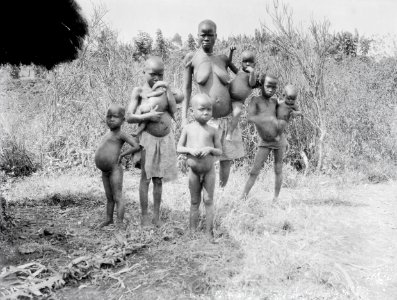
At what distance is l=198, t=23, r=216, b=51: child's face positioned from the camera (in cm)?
434

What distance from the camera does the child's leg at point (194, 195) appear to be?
375cm

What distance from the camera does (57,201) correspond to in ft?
18.1

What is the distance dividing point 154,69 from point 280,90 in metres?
4.20

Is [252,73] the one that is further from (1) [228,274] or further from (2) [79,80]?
(2) [79,80]

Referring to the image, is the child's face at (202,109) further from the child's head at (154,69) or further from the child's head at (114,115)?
the child's head at (114,115)

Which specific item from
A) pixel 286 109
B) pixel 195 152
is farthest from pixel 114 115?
pixel 286 109

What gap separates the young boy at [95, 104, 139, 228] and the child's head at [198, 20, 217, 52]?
1.13 metres

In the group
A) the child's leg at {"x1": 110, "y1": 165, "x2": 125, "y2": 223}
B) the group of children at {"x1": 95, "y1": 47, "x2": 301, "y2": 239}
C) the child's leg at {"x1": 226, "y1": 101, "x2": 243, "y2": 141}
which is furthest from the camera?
the child's leg at {"x1": 226, "y1": 101, "x2": 243, "y2": 141}

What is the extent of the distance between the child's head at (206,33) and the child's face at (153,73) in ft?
2.22

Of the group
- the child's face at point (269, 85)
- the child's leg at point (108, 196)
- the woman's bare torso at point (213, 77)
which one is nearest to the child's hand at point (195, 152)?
the child's leg at point (108, 196)

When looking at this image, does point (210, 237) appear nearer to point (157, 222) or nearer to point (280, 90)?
point (157, 222)

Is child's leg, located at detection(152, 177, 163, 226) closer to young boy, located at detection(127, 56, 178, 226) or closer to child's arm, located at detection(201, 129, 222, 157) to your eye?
young boy, located at detection(127, 56, 178, 226)

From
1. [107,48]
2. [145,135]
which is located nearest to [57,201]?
[145,135]

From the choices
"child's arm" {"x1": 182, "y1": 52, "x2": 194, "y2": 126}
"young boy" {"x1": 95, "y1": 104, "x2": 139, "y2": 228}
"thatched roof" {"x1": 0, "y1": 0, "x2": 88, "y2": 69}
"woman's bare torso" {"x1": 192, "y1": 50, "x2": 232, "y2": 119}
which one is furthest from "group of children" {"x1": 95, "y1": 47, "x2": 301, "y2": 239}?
"thatched roof" {"x1": 0, "y1": 0, "x2": 88, "y2": 69}
